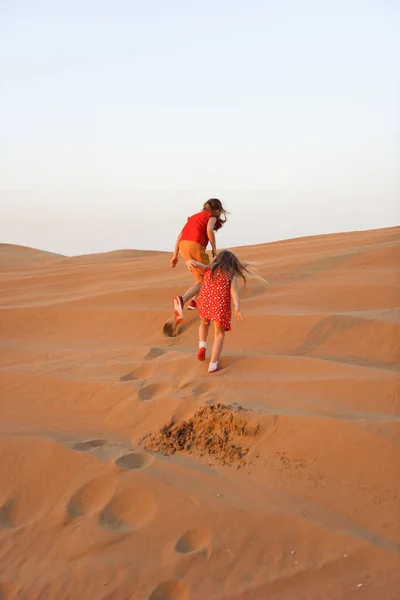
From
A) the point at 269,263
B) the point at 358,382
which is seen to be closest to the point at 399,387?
the point at 358,382

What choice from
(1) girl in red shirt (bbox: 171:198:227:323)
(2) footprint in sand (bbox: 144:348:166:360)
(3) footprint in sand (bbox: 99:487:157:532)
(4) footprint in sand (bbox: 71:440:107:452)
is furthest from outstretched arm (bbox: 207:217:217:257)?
(3) footprint in sand (bbox: 99:487:157:532)

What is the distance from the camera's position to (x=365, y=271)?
7.73 meters

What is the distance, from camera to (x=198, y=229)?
7016 mm

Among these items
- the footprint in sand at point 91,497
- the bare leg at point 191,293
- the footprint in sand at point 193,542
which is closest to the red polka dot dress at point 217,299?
the bare leg at point 191,293

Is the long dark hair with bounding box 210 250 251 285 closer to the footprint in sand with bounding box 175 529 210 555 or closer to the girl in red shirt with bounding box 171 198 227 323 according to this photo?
the girl in red shirt with bounding box 171 198 227 323

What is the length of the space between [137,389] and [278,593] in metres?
2.21

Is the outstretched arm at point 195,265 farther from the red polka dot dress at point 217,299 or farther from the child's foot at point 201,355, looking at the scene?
the child's foot at point 201,355

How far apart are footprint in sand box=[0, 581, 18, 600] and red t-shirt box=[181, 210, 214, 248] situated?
427cm

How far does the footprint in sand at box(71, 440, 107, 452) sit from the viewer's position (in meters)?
4.17

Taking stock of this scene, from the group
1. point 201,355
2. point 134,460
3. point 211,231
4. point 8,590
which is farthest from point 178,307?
point 8,590

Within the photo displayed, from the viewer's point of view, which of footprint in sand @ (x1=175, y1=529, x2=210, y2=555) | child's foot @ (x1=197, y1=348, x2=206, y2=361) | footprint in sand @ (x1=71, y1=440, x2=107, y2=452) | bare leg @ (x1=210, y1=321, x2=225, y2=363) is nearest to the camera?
footprint in sand @ (x1=175, y1=529, x2=210, y2=555)

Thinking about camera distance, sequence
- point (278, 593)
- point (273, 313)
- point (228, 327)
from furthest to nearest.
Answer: point (273, 313) → point (228, 327) → point (278, 593)

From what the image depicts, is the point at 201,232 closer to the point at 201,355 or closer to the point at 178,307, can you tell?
the point at 178,307

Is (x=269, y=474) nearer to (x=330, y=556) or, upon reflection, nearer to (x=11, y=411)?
(x=330, y=556)
